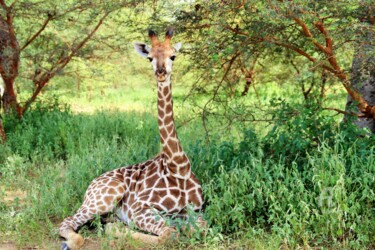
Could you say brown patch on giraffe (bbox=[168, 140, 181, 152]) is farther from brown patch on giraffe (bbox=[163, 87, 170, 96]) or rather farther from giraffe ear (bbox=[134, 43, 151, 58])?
giraffe ear (bbox=[134, 43, 151, 58])

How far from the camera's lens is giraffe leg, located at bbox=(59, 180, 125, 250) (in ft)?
15.9

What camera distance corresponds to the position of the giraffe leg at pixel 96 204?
4.85m

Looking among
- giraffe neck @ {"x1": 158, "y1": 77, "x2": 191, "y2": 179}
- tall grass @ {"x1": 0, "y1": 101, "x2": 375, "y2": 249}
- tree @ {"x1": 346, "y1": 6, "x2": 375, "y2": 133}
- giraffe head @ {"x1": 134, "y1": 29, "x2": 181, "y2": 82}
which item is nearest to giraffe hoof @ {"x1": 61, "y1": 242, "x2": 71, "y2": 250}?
tall grass @ {"x1": 0, "y1": 101, "x2": 375, "y2": 249}

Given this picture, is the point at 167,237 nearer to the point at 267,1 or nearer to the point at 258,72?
the point at 267,1

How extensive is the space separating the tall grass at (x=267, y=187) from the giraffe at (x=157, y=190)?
23 centimetres

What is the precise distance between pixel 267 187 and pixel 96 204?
1.54m

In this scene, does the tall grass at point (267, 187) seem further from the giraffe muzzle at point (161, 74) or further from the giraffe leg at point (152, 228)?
the giraffe muzzle at point (161, 74)

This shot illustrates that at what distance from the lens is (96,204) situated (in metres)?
4.98

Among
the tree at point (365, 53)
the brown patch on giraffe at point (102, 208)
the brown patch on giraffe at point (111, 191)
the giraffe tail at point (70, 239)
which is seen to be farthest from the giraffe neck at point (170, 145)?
the tree at point (365, 53)

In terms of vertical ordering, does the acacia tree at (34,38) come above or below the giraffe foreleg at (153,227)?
above

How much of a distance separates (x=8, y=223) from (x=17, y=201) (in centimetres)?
41

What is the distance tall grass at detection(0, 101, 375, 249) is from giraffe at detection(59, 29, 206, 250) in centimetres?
23

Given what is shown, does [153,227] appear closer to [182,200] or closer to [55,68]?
[182,200]

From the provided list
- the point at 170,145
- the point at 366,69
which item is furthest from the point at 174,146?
the point at 366,69
